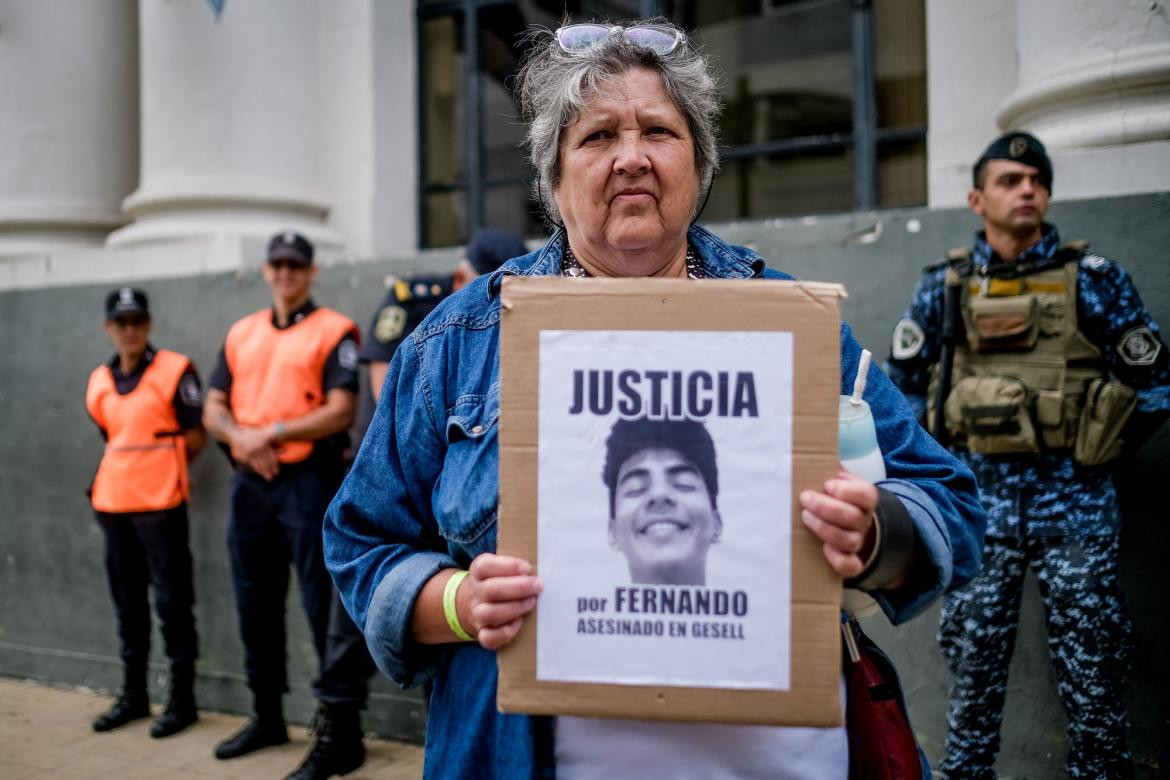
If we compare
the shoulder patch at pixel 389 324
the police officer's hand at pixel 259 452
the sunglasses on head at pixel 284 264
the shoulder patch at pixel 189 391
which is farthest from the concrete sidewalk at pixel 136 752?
the sunglasses on head at pixel 284 264

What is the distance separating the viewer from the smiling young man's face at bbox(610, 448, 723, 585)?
4.47 ft

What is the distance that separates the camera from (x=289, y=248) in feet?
15.9

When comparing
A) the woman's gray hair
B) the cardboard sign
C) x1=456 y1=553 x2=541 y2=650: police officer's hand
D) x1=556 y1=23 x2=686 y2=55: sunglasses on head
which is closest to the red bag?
the cardboard sign

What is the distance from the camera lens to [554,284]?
1411 millimetres

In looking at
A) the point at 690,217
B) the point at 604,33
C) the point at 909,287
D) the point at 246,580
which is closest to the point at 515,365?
the point at 690,217

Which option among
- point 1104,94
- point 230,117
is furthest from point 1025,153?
point 230,117

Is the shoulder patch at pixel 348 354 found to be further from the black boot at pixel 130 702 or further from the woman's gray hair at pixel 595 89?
the woman's gray hair at pixel 595 89

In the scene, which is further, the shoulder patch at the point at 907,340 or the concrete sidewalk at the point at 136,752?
the concrete sidewalk at the point at 136,752

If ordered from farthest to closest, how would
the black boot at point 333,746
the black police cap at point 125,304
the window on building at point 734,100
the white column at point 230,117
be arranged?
1. the white column at point 230,117
2. the window on building at point 734,100
3. the black police cap at point 125,304
4. the black boot at point 333,746

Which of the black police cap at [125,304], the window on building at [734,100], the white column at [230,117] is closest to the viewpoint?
the black police cap at [125,304]

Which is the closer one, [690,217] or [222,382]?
[690,217]

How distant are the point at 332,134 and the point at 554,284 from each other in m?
5.42

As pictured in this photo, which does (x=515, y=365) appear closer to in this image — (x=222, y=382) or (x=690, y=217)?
(x=690, y=217)

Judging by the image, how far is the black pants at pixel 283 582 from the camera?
452 centimetres
